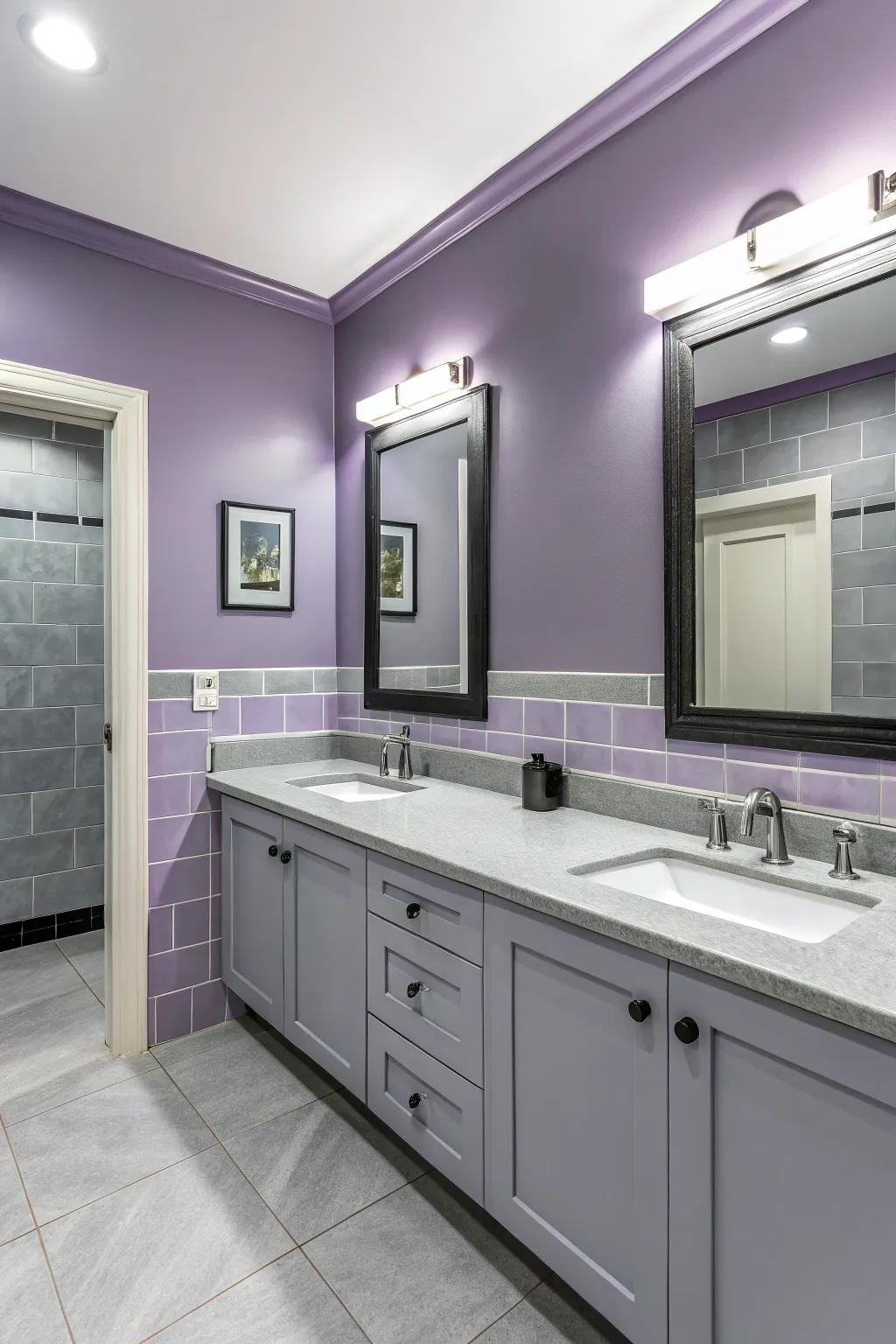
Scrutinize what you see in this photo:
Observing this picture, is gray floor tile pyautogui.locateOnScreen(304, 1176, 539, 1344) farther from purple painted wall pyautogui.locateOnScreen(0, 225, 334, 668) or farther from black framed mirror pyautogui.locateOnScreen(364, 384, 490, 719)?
purple painted wall pyautogui.locateOnScreen(0, 225, 334, 668)

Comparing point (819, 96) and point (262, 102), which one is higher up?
point (262, 102)

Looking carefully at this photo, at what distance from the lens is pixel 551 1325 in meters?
1.40

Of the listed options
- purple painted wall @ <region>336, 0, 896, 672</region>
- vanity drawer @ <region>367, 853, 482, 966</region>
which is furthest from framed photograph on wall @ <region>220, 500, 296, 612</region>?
vanity drawer @ <region>367, 853, 482, 966</region>

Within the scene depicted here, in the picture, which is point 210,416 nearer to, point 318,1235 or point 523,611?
point 523,611

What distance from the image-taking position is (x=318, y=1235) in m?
1.61

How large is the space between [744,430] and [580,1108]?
1.37 meters

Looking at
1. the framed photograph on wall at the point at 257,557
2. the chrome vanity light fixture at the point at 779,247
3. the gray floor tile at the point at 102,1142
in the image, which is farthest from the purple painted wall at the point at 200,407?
the chrome vanity light fixture at the point at 779,247

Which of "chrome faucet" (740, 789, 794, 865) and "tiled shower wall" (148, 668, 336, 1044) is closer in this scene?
"chrome faucet" (740, 789, 794, 865)

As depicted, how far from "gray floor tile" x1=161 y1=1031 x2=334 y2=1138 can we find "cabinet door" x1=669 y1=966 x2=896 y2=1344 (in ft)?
4.27

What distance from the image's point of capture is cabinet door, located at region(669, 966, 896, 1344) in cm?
89

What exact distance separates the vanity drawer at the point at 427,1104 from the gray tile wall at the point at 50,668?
220 centimetres

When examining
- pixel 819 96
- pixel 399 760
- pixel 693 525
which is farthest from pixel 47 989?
pixel 819 96

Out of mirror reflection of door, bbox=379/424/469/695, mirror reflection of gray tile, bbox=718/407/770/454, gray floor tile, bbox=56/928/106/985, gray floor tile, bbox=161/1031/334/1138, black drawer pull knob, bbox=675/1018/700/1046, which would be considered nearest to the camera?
black drawer pull knob, bbox=675/1018/700/1046

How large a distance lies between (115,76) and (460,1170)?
2594mm
